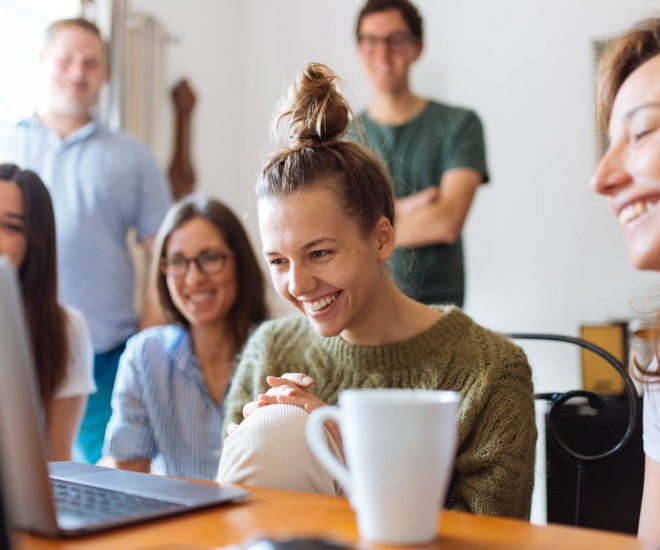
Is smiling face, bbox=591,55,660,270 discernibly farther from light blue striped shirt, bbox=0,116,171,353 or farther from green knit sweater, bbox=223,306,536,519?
light blue striped shirt, bbox=0,116,171,353

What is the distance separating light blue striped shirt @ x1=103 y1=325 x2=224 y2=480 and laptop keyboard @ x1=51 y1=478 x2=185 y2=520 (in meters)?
1.00

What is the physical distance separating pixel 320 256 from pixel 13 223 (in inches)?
33.2

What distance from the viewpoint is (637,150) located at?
0.90m

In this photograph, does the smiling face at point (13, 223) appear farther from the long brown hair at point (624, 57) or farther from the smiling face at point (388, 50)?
the long brown hair at point (624, 57)

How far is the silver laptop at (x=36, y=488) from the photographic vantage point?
601 millimetres

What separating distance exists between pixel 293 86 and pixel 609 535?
1002 millimetres

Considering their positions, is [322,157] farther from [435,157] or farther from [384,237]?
[435,157]

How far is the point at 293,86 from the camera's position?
1.47 m

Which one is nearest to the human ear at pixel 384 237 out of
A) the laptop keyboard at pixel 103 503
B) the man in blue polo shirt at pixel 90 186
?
the laptop keyboard at pixel 103 503

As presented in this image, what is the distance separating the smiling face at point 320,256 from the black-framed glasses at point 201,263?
0.58 metres

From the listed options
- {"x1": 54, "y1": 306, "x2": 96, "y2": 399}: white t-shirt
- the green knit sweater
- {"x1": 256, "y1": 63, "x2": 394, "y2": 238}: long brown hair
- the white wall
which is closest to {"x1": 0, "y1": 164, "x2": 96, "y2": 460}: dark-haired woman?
{"x1": 54, "y1": 306, "x2": 96, "y2": 399}: white t-shirt

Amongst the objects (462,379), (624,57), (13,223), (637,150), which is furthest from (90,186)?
(637,150)

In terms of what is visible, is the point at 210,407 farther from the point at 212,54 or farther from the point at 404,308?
the point at 212,54

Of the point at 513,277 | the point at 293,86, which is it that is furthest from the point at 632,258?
the point at 513,277
